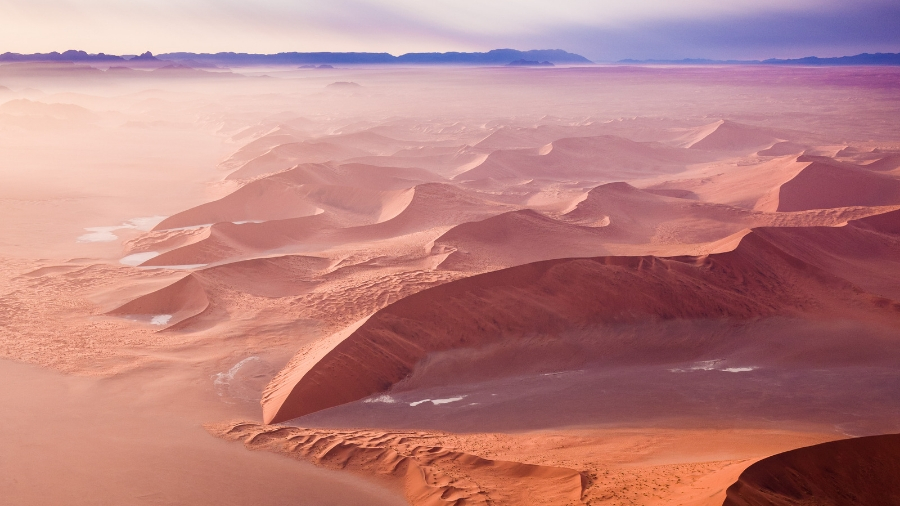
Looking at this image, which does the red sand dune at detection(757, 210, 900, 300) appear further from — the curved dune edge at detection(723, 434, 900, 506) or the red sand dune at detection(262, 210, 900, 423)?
the curved dune edge at detection(723, 434, 900, 506)

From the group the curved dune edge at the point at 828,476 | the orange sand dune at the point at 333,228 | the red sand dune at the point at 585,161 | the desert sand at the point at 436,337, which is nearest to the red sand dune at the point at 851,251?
the desert sand at the point at 436,337

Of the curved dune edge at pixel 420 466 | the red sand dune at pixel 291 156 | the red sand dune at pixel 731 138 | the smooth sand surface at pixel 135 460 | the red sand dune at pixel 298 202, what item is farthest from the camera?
the red sand dune at pixel 731 138

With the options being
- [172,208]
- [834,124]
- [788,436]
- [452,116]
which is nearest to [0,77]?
[452,116]

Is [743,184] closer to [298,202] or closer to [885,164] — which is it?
[885,164]

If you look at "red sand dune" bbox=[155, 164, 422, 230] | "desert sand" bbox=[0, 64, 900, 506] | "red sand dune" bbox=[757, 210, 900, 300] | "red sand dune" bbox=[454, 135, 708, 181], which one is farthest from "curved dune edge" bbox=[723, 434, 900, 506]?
"red sand dune" bbox=[454, 135, 708, 181]

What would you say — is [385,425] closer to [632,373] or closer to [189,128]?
[632,373]

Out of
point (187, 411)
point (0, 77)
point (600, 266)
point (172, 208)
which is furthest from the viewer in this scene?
point (0, 77)

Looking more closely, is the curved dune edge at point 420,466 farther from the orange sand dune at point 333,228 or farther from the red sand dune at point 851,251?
the red sand dune at point 851,251
